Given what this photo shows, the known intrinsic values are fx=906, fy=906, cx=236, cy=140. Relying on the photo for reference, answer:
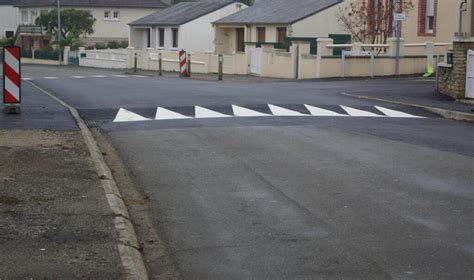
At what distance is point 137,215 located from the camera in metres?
9.21

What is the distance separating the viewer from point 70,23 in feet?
265

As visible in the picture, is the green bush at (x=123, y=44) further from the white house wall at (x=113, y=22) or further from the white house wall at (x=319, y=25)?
the white house wall at (x=319, y=25)

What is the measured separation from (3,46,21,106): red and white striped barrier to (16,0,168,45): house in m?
67.7

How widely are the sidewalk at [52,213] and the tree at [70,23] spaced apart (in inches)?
2650

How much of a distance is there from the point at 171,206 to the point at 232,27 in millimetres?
48884

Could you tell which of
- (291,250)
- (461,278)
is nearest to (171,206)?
(291,250)

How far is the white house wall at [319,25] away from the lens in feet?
161

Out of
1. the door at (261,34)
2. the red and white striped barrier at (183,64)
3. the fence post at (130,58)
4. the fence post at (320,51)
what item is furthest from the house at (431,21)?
the fence post at (130,58)

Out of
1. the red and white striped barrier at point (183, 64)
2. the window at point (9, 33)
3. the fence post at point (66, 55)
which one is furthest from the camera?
the window at point (9, 33)

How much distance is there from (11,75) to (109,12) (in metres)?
70.6

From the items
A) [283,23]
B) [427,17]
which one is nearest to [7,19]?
[283,23]

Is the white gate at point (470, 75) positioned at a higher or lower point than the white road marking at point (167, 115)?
higher

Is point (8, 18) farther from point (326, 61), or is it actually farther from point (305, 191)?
point (305, 191)

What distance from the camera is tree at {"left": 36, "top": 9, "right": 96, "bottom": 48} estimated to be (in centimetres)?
8038
